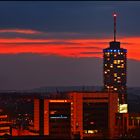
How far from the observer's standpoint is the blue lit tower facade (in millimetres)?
128625

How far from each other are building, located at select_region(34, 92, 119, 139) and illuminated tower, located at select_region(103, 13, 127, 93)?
52.7m

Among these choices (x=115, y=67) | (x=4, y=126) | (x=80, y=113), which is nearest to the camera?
(x=80, y=113)

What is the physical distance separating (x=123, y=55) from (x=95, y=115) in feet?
201

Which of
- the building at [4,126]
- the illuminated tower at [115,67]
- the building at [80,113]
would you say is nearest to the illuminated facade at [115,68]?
the illuminated tower at [115,67]

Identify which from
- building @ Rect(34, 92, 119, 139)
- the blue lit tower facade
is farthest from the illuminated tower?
building @ Rect(34, 92, 119, 139)

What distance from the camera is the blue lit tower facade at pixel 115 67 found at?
→ 422ft

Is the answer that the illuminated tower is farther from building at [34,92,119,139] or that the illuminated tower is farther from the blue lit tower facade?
building at [34,92,119,139]

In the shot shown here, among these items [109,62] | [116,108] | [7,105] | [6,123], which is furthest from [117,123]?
[109,62]

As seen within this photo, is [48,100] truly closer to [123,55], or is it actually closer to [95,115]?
[95,115]

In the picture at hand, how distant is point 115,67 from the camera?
13200cm

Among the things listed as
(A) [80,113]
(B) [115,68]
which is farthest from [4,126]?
(B) [115,68]

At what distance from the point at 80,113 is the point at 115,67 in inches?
2306

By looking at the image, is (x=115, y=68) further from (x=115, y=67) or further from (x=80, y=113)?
(x=80, y=113)

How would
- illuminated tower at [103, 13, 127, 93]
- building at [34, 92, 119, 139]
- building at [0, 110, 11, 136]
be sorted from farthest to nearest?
illuminated tower at [103, 13, 127, 93], building at [0, 110, 11, 136], building at [34, 92, 119, 139]
